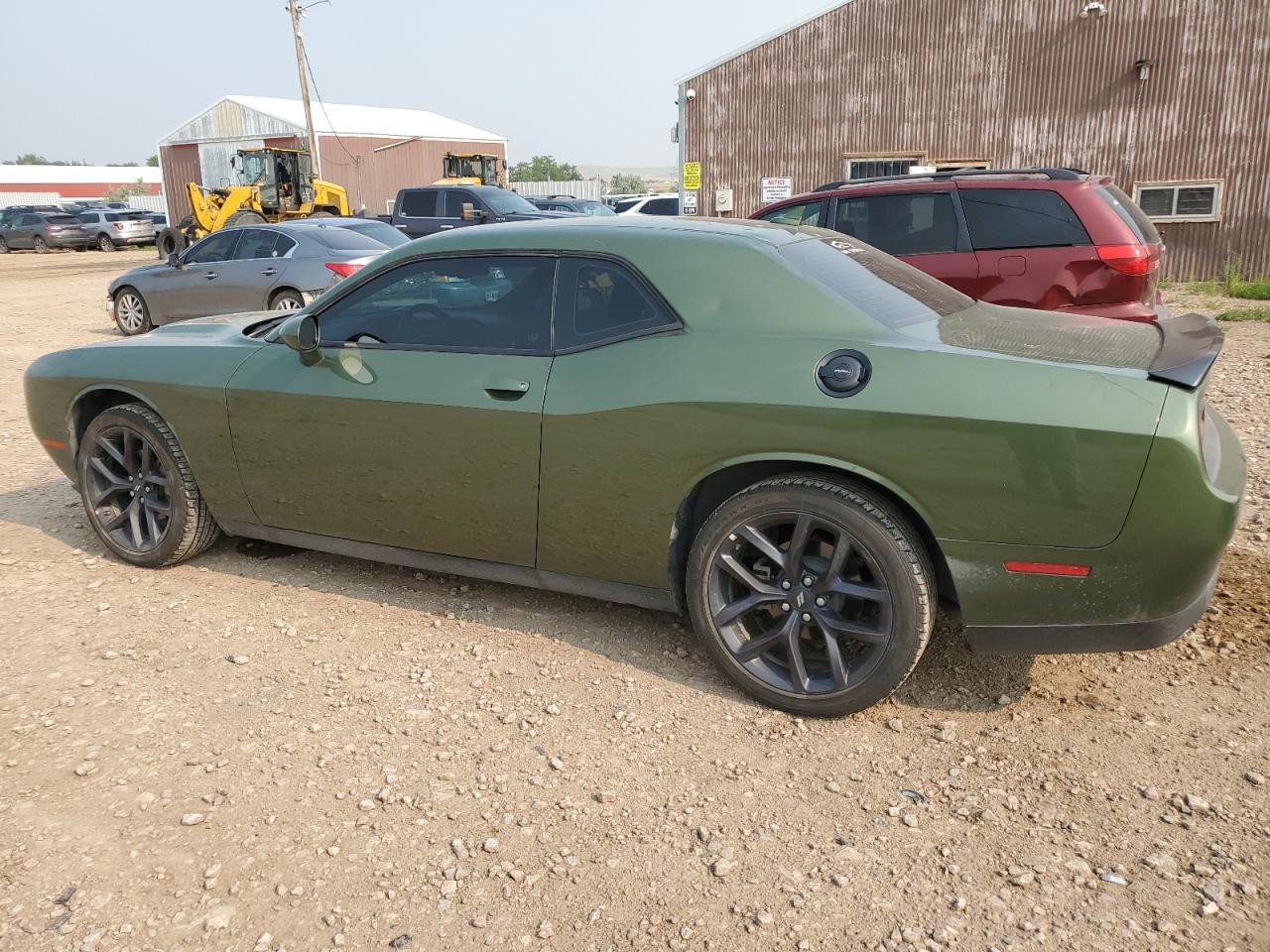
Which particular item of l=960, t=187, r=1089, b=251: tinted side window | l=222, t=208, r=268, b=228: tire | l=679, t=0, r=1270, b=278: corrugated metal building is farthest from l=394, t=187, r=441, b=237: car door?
l=960, t=187, r=1089, b=251: tinted side window

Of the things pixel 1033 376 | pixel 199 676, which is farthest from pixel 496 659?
pixel 1033 376

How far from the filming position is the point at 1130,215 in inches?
283

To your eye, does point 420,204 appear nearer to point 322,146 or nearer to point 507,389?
point 507,389

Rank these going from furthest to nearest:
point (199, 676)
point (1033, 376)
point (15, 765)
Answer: point (199, 676) → point (15, 765) → point (1033, 376)

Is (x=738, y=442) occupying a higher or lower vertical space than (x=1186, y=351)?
lower

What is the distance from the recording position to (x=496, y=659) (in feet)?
12.4

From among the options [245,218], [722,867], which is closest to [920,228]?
[722,867]

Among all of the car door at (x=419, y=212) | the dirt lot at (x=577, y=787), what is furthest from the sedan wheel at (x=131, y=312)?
the dirt lot at (x=577, y=787)

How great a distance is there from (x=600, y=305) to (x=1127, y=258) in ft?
16.0

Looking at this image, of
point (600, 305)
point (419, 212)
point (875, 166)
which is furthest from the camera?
point (875, 166)

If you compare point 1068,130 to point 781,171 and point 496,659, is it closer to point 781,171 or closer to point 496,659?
point 781,171

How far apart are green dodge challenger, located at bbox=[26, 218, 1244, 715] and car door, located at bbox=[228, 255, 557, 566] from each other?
0.04ft

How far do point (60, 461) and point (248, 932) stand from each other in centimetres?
339

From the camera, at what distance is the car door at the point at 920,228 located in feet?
24.4
